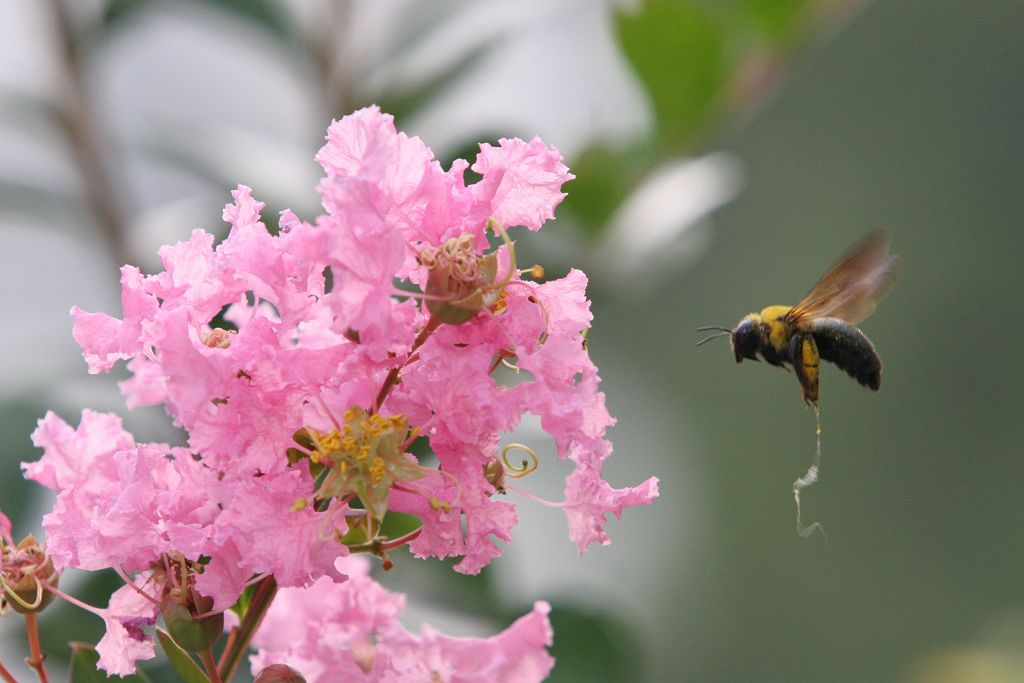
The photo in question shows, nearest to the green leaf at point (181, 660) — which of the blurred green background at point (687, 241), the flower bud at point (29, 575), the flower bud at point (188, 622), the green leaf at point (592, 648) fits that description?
the flower bud at point (188, 622)

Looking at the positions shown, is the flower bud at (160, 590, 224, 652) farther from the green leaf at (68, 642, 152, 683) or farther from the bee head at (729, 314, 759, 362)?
the bee head at (729, 314, 759, 362)

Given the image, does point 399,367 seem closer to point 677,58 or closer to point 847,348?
point 847,348

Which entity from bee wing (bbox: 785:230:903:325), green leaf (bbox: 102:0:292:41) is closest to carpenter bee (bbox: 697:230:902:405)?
bee wing (bbox: 785:230:903:325)

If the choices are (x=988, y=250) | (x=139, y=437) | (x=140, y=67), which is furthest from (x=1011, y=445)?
(x=139, y=437)

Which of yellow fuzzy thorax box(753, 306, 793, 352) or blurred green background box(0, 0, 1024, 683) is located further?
blurred green background box(0, 0, 1024, 683)

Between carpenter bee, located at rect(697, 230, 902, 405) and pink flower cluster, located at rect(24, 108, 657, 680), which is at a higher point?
carpenter bee, located at rect(697, 230, 902, 405)

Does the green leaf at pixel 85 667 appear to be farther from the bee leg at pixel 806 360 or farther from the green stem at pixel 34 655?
the bee leg at pixel 806 360
